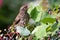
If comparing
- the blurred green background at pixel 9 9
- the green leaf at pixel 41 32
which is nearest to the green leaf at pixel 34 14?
the green leaf at pixel 41 32

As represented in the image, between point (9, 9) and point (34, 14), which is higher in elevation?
point (9, 9)

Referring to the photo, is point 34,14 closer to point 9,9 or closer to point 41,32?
point 41,32

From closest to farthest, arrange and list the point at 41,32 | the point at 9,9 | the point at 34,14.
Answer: the point at 41,32 → the point at 34,14 → the point at 9,9

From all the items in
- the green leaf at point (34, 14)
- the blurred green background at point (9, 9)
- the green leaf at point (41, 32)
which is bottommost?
the green leaf at point (41, 32)

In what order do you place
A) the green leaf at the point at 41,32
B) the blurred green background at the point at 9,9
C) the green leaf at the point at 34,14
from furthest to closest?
the blurred green background at the point at 9,9, the green leaf at the point at 34,14, the green leaf at the point at 41,32

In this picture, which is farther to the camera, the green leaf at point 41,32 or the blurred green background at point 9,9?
the blurred green background at point 9,9

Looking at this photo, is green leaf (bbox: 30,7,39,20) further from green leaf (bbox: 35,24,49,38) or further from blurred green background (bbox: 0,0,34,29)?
blurred green background (bbox: 0,0,34,29)

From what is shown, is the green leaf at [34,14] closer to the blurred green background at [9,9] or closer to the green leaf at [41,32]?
the green leaf at [41,32]

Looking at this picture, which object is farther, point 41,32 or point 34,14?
point 34,14

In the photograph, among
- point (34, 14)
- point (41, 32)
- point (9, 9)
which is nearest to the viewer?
point (41, 32)

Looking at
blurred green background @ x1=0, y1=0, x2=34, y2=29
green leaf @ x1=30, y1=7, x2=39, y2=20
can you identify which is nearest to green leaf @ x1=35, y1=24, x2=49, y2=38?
green leaf @ x1=30, y1=7, x2=39, y2=20

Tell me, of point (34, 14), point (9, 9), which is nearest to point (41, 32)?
point (34, 14)

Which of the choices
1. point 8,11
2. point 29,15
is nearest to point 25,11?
point 29,15
